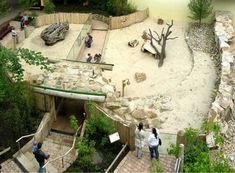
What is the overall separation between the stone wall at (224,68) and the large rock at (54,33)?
10.9 m

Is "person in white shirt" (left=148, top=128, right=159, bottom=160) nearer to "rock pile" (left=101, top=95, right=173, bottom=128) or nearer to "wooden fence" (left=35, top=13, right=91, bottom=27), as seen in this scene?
"rock pile" (left=101, top=95, right=173, bottom=128)

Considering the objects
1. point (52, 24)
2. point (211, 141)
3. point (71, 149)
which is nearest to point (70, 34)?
point (52, 24)

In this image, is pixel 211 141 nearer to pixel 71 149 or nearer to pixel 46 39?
pixel 71 149

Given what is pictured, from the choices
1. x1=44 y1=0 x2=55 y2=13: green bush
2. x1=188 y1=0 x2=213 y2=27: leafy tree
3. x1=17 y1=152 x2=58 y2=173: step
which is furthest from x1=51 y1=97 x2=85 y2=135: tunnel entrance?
x1=188 y1=0 x2=213 y2=27: leafy tree

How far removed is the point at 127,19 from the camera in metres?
38.0

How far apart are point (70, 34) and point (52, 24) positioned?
76.3 inches

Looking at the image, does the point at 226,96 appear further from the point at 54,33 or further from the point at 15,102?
the point at 54,33

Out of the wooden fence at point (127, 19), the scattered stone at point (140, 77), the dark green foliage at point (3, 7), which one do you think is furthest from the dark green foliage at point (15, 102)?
the wooden fence at point (127, 19)

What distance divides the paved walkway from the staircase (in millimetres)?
2495

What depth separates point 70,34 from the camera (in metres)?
36.6

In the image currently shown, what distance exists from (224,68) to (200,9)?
7.64 m

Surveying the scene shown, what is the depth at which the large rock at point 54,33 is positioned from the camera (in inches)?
1377

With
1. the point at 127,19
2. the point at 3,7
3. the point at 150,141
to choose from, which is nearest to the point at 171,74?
the point at 127,19

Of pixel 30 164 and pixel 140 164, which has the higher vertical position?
pixel 140 164
